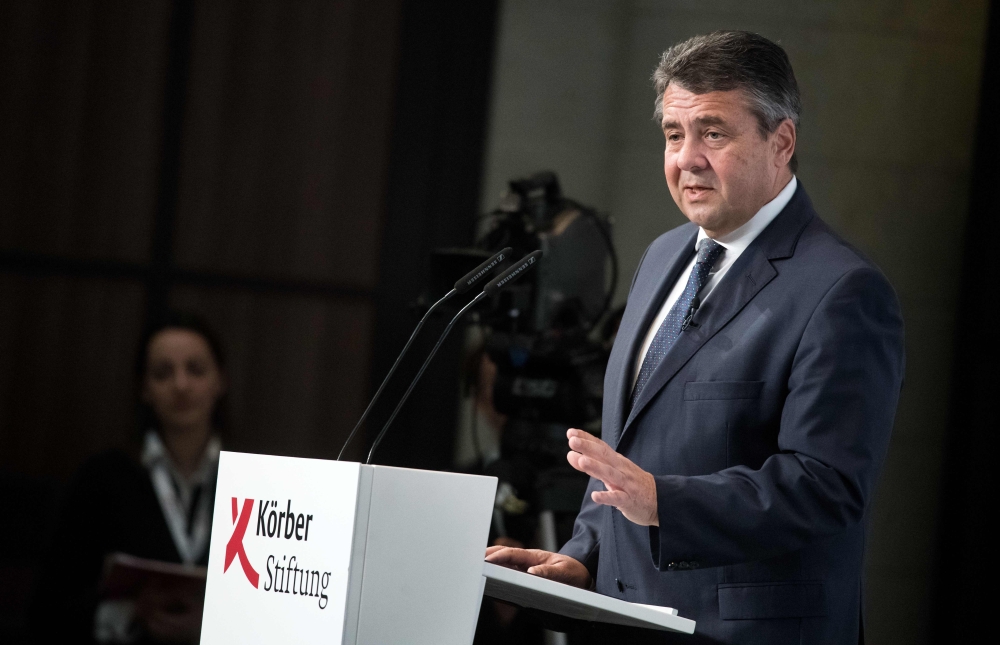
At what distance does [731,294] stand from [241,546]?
29.9 inches

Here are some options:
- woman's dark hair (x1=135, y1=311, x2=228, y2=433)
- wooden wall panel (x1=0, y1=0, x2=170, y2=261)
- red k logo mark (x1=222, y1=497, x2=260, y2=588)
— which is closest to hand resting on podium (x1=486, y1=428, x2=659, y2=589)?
red k logo mark (x1=222, y1=497, x2=260, y2=588)

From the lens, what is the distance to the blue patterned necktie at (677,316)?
1.55m

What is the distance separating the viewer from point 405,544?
1192mm

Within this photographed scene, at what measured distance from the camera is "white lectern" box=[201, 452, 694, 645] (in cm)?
116

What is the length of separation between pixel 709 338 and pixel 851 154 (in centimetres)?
304

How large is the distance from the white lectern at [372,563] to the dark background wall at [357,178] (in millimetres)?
2969

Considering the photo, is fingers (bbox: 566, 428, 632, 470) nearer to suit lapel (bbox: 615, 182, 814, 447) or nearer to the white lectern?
the white lectern

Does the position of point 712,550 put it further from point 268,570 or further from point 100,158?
point 100,158

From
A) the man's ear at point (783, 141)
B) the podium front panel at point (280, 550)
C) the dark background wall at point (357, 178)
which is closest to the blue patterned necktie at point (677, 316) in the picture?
the man's ear at point (783, 141)

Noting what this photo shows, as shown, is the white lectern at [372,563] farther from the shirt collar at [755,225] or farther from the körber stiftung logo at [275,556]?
the shirt collar at [755,225]

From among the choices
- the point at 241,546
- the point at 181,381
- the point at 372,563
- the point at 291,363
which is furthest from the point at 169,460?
the point at 372,563

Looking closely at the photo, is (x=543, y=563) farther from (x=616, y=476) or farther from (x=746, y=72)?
(x=746, y=72)

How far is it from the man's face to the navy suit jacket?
0.06 m

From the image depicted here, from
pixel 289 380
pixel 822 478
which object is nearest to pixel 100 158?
pixel 289 380
